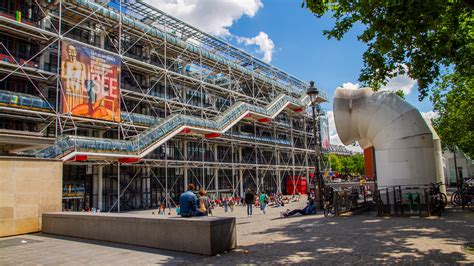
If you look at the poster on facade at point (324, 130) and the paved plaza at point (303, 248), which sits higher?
the poster on facade at point (324, 130)

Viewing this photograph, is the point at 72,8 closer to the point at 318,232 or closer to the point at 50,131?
the point at 50,131

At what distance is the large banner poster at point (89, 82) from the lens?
21984mm

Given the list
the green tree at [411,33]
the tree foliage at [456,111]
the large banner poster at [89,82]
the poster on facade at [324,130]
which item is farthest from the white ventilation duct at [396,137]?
the poster on facade at [324,130]

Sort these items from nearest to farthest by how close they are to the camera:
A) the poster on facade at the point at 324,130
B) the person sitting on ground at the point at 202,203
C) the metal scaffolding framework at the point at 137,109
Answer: the person sitting on ground at the point at 202,203
the metal scaffolding framework at the point at 137,109
the poster on facade at the point at 324,130

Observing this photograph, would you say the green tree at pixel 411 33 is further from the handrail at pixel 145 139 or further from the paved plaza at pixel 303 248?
the handrail at pixel 145 139

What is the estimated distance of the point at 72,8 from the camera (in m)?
23.5

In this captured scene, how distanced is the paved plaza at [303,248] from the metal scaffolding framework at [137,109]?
4087 mm

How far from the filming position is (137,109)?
29188 millimetres

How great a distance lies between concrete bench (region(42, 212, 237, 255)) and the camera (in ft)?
22.8

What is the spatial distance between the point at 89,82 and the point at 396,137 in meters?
18.2

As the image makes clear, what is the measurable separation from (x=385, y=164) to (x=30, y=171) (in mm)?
11967

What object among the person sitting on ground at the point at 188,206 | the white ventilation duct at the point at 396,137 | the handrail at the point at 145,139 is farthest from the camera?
the handrail at the point at 145,139

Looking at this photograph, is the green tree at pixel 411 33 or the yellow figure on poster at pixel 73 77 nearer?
the green tree at pixel 411 33

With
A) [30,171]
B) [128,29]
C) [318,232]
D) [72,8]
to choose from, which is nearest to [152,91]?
[128,29]
